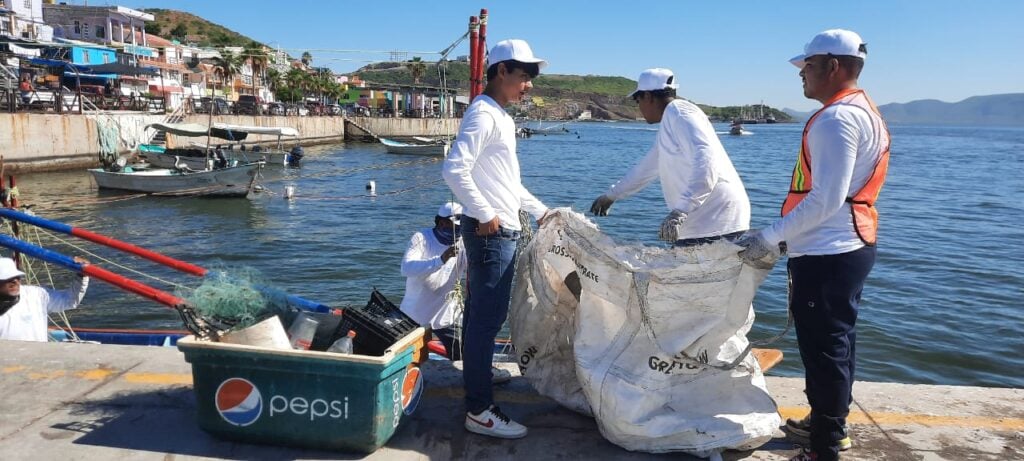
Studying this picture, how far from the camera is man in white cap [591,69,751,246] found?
146 inches

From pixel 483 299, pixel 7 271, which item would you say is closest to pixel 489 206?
pixel 483 299

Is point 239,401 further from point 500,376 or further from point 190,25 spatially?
point 190,25

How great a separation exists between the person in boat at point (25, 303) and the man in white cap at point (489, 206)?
3.13m

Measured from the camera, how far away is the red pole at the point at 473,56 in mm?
7583

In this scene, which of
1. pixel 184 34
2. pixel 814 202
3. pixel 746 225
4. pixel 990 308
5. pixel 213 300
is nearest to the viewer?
pixel 814 202

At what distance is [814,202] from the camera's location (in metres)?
2.97

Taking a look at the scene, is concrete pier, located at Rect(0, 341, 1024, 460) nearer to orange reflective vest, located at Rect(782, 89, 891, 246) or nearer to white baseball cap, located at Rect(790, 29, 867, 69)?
orange reflective vest, located at Rect(782, 89, 891, 246)

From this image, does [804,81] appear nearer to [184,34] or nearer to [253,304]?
[253,304]

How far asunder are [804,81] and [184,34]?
487ft

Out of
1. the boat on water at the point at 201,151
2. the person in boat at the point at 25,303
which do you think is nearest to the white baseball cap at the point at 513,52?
the person in boat at the point at 25,303

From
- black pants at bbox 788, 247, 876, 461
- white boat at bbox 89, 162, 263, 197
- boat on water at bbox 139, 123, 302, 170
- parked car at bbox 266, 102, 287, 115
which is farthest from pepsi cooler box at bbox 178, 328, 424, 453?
parked car at bbox 266, 102, 287, 115

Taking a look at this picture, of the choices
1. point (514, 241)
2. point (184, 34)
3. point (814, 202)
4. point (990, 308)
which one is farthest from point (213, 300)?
point (184, 34)

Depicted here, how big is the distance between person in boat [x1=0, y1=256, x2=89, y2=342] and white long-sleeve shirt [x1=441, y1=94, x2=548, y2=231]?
3.18m

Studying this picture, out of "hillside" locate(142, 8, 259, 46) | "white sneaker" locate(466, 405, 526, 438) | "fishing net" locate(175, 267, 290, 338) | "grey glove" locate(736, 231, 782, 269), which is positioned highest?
"hillside" locate(142, 8, 259, 46)
